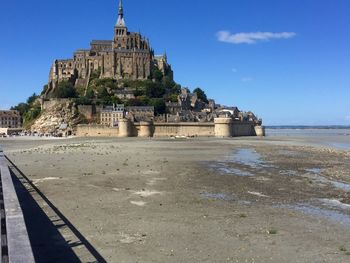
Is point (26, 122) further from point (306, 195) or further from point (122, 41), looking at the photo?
point (306, 195)

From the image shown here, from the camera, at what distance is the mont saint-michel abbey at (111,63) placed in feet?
362

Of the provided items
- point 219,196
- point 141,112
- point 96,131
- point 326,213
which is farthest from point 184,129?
point 326,213

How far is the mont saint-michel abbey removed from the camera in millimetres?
110438

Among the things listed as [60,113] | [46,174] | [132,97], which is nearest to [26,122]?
[60,113]

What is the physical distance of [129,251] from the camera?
7.68 metres

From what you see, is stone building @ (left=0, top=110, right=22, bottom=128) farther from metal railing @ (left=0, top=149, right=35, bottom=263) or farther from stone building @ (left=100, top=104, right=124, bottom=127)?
metal railing @ (left=0, top=149, right=35, bottom=263)

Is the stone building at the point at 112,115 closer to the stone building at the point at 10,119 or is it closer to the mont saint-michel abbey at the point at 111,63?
the mont saint-michel abbey at the point at 111,63

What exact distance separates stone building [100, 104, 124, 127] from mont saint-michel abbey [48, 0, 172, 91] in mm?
20737

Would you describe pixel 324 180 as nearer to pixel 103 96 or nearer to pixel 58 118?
pixel 58 118

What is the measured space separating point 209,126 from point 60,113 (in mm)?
31334

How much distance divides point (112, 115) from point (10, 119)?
39.1m

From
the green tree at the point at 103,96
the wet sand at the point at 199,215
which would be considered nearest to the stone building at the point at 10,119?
the green tree at the point at 103,96

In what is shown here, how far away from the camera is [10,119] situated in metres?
115

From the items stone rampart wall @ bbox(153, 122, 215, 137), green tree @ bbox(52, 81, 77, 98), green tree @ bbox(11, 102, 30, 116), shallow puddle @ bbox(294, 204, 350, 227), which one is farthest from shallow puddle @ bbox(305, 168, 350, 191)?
green tree @ bbox(11, 102, 30, 116)
